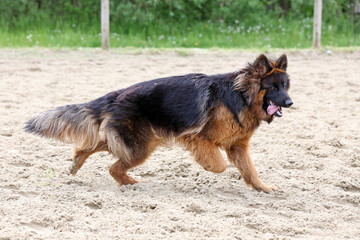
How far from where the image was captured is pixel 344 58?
10.7 metres

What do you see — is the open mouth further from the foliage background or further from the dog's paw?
the foliage background

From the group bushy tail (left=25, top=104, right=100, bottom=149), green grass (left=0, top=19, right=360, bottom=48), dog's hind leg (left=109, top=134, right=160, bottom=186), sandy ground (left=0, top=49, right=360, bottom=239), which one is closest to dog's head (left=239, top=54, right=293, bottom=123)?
sandy ground (left=0, top=49, right=360, bottom=239)

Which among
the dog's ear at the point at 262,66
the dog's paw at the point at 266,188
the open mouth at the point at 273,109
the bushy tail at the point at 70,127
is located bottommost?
the dog's paw at the point at 266,188

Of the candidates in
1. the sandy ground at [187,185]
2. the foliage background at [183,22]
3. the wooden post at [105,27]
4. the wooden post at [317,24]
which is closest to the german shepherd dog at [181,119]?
the sandy ground at [187,185]

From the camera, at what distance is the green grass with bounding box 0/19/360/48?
12203 mm

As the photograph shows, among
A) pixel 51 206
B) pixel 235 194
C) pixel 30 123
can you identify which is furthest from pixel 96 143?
pixel 235 194

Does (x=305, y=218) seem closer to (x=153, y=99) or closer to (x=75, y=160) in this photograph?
(x=153, y=99)

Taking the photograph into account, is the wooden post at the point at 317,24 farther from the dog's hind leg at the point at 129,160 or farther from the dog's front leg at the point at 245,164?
the dog's hind leg at the point at 129,160

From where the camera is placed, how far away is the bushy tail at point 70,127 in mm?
4238

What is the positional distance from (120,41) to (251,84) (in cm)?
866

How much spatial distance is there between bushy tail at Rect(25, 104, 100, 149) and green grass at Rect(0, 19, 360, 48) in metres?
6.83

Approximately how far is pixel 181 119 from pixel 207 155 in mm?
387

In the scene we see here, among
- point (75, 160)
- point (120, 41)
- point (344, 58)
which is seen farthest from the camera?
point (120, 41)

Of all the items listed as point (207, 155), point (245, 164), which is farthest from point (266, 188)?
point (207, 155)
